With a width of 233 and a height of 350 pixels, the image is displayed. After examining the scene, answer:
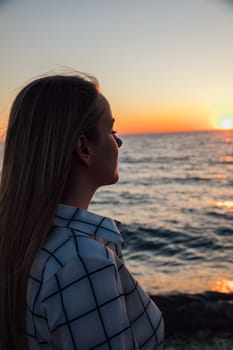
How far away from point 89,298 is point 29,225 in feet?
1.09

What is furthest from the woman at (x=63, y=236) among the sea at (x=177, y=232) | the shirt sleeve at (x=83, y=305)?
the sea at (x=177, y=232)

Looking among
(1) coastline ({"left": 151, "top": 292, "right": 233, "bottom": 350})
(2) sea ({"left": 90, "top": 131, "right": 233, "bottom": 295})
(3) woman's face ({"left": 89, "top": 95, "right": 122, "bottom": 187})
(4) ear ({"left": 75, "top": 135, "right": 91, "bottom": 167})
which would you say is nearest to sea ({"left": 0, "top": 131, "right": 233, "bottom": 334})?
(2) sea ({"left": 90, "top": 131, "right": 233, "bottom": 295})

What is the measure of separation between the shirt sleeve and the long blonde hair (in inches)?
7.0

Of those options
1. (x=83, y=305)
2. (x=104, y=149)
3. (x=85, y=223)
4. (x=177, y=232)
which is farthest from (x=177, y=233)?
(x=83, y=305)

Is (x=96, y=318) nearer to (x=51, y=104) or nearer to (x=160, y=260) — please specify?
(x=51, y=104)

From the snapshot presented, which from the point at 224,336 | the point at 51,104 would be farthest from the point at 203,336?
the point at 51,104

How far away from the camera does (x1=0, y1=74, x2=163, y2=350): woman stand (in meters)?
1.10

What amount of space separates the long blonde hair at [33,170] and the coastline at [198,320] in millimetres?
3430

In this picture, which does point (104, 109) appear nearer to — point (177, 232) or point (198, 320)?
point (198, 320)

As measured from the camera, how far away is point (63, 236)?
1192 millimetres

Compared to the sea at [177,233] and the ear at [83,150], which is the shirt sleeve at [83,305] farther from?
the sea at [177,233]

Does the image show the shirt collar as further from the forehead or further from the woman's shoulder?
A: the forehead

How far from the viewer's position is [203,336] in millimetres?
4559

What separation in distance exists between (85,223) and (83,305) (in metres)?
0.27
